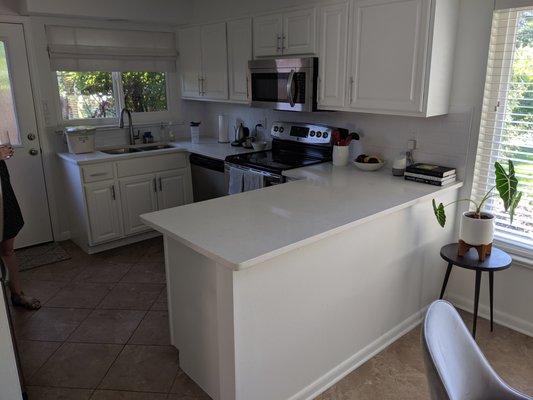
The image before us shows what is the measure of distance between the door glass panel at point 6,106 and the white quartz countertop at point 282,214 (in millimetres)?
2382

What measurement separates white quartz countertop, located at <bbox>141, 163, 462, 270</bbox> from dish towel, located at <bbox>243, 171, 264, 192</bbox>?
0.43 meters

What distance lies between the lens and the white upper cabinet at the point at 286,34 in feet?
10.0

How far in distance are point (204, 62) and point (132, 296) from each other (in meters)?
2.30

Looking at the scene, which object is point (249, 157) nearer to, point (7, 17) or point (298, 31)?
point (298, 31)

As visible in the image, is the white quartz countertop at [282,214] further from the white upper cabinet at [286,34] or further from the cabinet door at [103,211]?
the cabinet door at [103,211]

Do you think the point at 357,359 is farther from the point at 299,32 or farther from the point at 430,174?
the point at 299,32

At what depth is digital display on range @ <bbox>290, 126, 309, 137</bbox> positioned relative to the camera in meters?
3.56

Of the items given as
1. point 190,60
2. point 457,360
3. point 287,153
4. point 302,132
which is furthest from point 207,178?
point 457,360

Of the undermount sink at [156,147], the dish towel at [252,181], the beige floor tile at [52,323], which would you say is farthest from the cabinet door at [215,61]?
the beige floor tile at [52,323]

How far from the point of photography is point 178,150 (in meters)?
4.15

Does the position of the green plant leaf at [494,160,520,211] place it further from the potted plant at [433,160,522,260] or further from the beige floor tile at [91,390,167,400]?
the beige floor tile at [91,390,167,400]

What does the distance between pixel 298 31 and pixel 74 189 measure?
7.70 ft

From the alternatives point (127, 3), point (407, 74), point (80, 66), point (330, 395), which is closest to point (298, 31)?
point (407, 74)

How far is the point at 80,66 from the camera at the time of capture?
3947 millimetres
